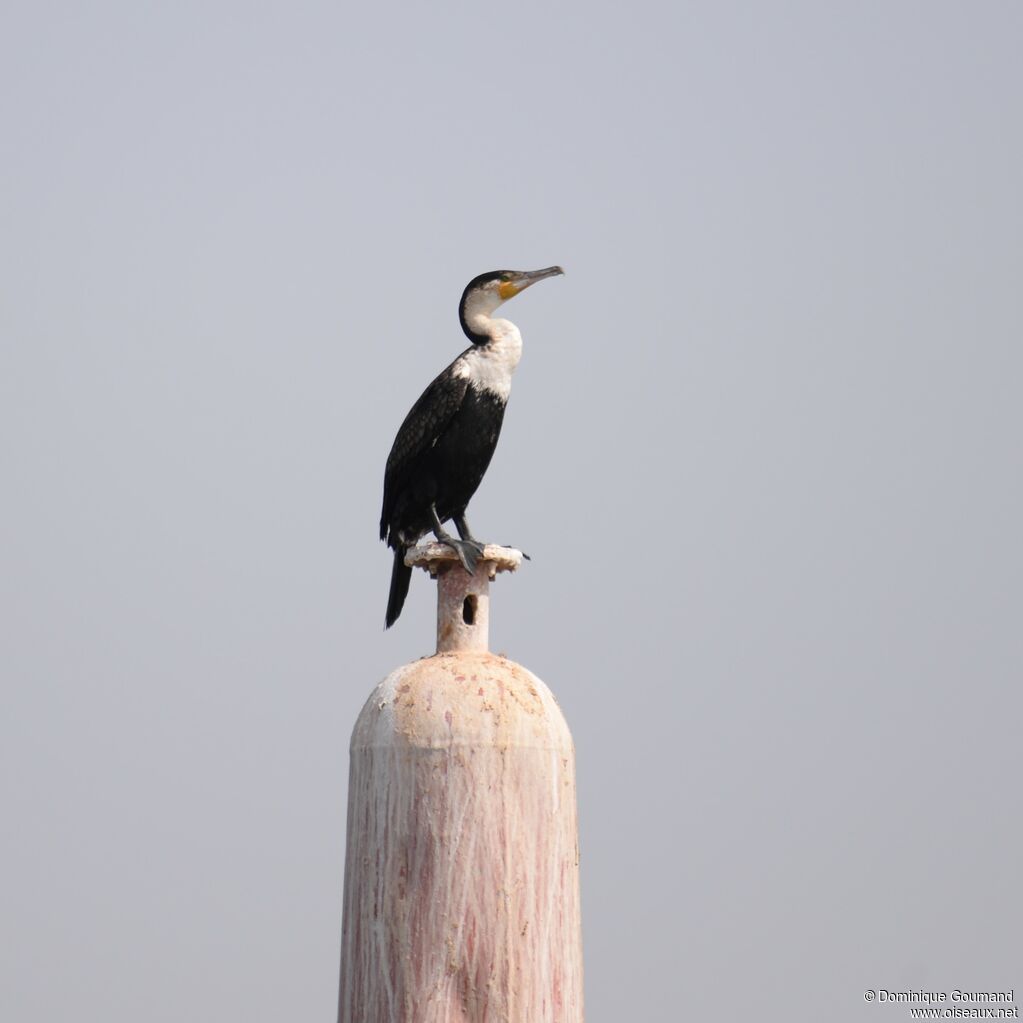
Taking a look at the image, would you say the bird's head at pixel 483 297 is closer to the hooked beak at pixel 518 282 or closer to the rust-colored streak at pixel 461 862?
the hooked beak at pixel 518 282

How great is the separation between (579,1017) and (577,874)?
60cm

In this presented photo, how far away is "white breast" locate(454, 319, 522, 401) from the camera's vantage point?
8.66 m

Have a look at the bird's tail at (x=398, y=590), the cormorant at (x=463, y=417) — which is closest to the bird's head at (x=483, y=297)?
the cormorant at (x=463, y=417)

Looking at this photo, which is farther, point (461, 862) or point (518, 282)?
point (518, 282)

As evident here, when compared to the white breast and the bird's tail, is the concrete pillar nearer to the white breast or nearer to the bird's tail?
the bird's tail

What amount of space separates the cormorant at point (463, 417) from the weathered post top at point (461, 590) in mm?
799

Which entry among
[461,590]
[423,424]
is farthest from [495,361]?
[461,590]

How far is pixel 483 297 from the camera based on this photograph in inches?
344

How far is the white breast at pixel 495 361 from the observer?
8.66 m

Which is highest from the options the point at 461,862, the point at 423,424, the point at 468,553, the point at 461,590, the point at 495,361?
the point at 495,361

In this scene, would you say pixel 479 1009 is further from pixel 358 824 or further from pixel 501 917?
pixel 358 824

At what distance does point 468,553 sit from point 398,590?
3.91 feet

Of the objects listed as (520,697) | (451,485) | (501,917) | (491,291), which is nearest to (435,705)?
(520,697)

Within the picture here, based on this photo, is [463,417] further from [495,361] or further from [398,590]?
[398,590]
